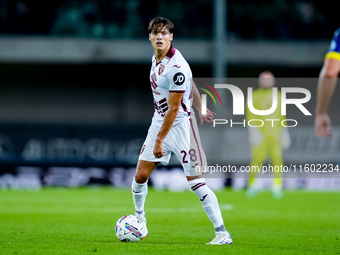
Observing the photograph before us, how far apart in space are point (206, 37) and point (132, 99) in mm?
3496

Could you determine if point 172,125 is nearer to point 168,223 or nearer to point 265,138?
point 168,223

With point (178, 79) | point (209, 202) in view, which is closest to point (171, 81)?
point (178, 79)

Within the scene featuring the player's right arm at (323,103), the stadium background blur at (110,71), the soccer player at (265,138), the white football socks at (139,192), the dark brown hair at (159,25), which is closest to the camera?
the player's right arm at (323,103)

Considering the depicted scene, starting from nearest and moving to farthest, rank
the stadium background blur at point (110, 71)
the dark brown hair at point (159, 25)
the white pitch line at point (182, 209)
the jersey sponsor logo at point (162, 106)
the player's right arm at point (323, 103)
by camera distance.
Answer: the player's right arm at point (323, 103), the dark brown hair at point (159, 25), the jersey sponsor logo at point (162, 106), the white pitch line at point (182, 209), the stadium background blur at point (110, 71)

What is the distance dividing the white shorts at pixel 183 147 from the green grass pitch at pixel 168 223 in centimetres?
83

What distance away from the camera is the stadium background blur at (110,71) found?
61.1ft

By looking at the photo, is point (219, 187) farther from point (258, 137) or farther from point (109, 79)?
point (109, 79)

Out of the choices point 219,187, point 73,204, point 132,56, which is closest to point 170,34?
point 73,204

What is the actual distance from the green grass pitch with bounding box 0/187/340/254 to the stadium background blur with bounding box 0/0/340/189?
78.8 inches

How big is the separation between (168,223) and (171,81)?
355 centimetres

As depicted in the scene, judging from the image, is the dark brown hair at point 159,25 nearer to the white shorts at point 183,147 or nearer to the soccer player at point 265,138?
the white shorts at point 183,147

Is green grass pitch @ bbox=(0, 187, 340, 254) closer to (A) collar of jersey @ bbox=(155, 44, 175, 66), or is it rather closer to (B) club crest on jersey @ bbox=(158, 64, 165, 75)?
(B) club crest on jersey @ bbox=(158, 64, 165, 75)

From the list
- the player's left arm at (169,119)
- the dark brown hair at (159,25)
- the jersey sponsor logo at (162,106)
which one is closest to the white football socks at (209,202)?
the player's left arm at (169,119)

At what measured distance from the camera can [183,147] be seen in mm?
7246
